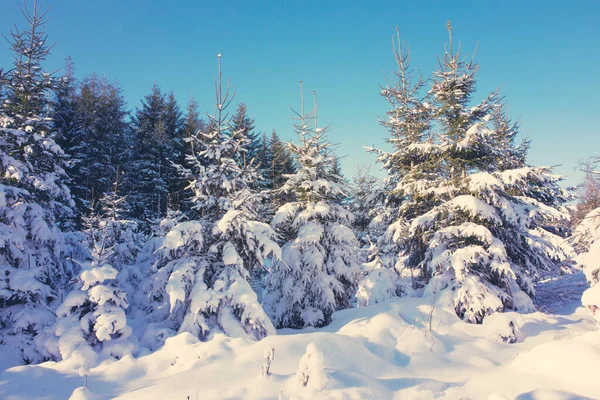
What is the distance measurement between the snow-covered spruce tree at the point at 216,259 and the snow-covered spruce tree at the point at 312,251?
3216 mm

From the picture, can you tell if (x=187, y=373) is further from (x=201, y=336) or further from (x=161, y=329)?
(x=161, y=329)

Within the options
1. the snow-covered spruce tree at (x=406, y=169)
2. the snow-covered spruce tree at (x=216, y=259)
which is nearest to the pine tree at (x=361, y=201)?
the snow-covered spruce tree at (x=406, y=169)

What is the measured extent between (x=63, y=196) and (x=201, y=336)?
Result: 8.09 m

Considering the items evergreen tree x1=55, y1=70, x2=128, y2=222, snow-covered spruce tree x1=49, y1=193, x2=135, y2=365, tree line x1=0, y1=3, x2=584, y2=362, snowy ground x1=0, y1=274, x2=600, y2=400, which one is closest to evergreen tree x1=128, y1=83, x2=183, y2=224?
evergreen tree x1=55, y1=70, x2=128, y2=222

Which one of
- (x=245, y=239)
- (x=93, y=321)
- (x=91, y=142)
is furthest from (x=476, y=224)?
(x=91, y=142)

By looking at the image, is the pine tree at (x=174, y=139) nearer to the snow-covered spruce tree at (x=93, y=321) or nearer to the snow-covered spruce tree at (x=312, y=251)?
the snow-covered spruce tree at (x=312, y=251)

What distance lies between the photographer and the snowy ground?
4707 millimetres

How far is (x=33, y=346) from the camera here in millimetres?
8094

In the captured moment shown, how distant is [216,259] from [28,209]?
243 inches

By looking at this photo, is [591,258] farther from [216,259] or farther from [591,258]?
[216,259]

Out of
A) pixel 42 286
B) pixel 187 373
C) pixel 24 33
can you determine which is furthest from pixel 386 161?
pixel 24 33

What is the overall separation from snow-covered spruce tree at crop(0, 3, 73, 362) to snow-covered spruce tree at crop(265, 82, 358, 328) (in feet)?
25.3

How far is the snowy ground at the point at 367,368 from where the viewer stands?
471cm

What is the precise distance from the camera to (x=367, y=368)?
593 cm
